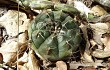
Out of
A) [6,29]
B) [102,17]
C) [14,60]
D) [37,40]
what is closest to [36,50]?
[37,40]

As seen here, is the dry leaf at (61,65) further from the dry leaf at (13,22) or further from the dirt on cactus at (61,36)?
the dry leaf at (13,22)

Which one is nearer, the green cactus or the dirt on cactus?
the green cactus

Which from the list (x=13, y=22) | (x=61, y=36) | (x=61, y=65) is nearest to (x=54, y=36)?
(x=61, y=36)

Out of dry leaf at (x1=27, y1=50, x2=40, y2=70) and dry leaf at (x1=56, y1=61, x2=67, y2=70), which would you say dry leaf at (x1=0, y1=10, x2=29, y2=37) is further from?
dry leaf at (x1=56, y1=61, x2=67, y2=70)

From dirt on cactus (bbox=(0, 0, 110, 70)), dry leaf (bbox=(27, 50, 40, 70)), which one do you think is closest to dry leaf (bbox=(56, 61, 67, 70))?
dirt on cactus (bbox=(0, 0, 110, 70))

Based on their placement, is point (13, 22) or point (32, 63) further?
point (13, 22)

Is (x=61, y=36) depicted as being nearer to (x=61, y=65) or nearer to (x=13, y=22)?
(x=61, y=65)

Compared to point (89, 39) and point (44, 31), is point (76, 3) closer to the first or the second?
point (89, 39)
